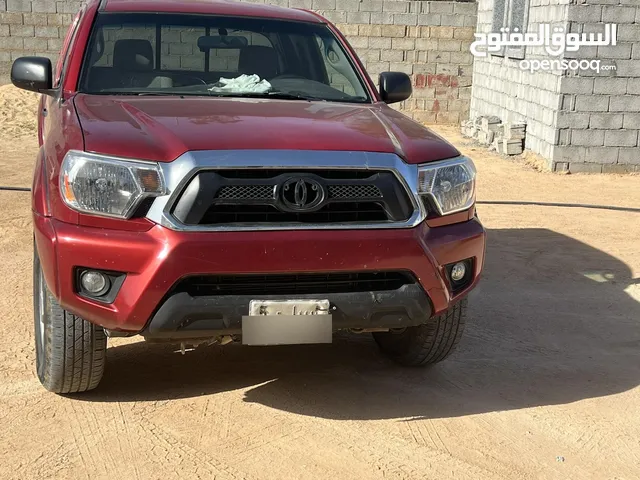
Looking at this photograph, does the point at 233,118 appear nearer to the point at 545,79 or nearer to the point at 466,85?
the point at 545,79

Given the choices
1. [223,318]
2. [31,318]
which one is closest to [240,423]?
[223,318]

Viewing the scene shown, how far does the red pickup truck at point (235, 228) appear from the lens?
10.7 ft

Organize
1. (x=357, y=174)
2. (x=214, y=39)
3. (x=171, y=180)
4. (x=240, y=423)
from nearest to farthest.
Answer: (x=171, y=180) → (x=357, y=174) → (x=240, y=423) → (x=214, y=39)

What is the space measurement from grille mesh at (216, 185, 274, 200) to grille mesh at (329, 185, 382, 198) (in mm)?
255

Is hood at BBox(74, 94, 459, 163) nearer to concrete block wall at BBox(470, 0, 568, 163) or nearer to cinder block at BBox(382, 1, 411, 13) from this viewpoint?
concrete block wall at BBox(470, 0, 568, 163)

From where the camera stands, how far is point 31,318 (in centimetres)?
507

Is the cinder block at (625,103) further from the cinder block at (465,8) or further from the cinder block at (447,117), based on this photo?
the cinder block at (465,8)

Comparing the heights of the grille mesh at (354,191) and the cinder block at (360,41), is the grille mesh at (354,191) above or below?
below

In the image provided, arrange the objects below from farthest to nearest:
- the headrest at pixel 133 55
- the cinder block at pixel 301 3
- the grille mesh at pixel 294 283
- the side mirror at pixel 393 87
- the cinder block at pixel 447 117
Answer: the cinder block at pixel 447 117, the cinder block at pixel 301 3, the side mirror at pixel 393 87, the headrest at pixel 133 55, the grille mesh at pixel 294 283

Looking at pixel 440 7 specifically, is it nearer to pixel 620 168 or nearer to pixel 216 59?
pixel 620 168

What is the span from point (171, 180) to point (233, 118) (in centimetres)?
61

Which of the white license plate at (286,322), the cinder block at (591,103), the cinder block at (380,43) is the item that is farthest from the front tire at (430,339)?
the cinder block at (380,43)

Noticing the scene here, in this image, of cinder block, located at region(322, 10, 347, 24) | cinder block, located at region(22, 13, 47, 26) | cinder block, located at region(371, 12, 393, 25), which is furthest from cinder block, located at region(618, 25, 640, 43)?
cinder block, located at region(22, 13, 47, 26)

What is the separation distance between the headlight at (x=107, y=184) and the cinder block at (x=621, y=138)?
9.24 meters
